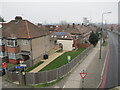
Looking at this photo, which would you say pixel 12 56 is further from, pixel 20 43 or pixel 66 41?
pixel 66 41

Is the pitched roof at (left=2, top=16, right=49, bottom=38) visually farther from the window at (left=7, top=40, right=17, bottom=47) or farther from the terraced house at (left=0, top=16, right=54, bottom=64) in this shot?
the window at (left=7, top=40, right=17, bottom=47)

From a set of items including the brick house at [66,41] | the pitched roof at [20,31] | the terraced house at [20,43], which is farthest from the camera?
the brick house at [66,41]

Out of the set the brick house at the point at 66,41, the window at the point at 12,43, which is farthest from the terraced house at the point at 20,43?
the brick house at the point at 66,41

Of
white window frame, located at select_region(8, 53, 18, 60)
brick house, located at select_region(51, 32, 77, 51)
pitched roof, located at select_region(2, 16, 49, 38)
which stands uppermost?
pitched roof, located at select_region(2, 16, 49, 38)

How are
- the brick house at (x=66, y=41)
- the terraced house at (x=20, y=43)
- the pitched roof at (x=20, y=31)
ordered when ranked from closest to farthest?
1. the terraced house at (x=20, y=43)
2. the pitched roof at (x=20, y=31)
3. the brick house at (x=66, y=41)

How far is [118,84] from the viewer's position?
12242 mm

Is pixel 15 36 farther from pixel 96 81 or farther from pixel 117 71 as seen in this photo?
pixel 117 71

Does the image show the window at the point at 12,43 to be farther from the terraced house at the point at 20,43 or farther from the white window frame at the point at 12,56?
the white window frame at the point at 12,56

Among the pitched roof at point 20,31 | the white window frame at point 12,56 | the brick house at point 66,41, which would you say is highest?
the pitched roof at point 20,31

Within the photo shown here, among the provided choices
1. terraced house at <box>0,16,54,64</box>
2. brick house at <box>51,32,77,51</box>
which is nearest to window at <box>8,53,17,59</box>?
terraced house at <box>0,16,54,64</box>

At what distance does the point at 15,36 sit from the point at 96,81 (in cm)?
1438

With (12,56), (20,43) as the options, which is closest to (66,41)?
(20,43)

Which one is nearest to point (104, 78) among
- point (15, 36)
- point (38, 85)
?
point (38, 85)

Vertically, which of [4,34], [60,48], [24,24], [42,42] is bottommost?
[60,48]
